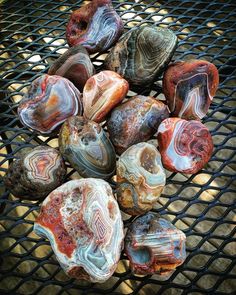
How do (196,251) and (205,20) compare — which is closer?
(196,251)

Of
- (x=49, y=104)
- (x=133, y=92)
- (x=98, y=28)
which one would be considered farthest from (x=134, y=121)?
(x=133, y=92)

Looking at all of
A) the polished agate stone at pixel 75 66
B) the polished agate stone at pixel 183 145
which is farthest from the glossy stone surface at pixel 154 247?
the polished agate stone at pixel 75 66

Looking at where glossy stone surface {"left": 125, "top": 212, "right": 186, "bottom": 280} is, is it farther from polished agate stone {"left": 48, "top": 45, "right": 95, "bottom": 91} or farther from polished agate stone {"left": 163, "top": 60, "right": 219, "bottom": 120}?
polished agate stone {"left": 48, "top": 45, "right": 95, "bottom": 91}

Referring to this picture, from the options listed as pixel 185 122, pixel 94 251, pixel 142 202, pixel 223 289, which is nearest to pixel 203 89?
pixel 185 122

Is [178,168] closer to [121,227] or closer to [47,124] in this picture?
[121,227]

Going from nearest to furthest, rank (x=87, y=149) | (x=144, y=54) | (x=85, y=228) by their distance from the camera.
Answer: (x=85, y=228), (x=87, y=149), (x=144, y=54)

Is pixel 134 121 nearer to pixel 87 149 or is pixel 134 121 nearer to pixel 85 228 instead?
pixel 87 149
